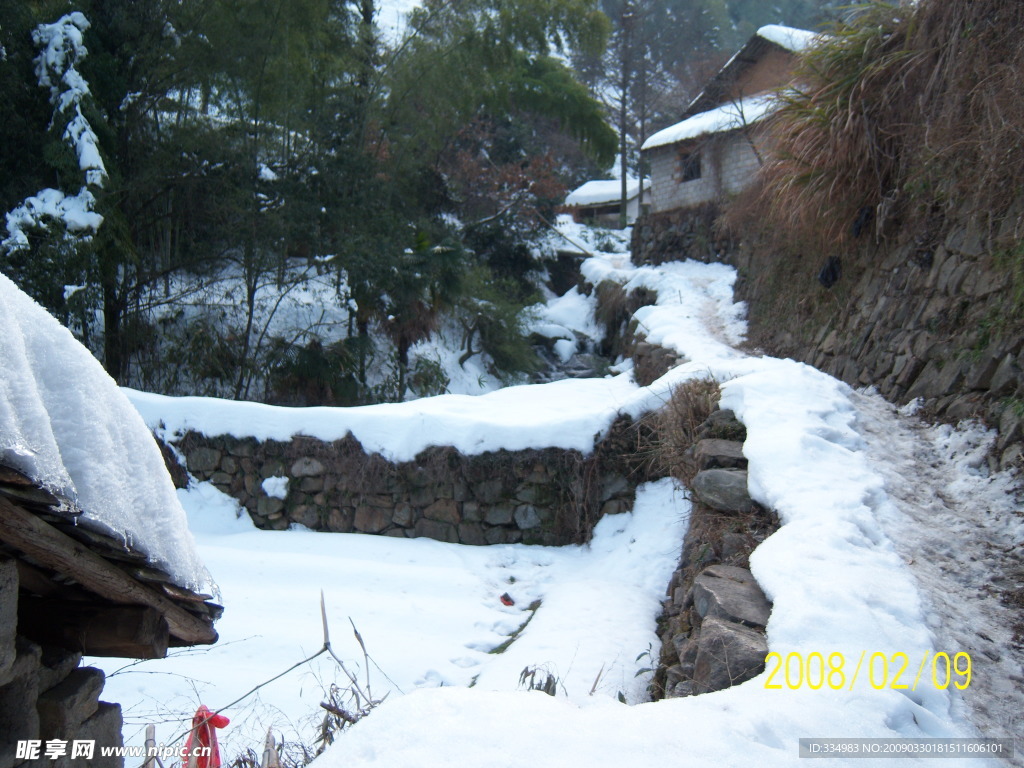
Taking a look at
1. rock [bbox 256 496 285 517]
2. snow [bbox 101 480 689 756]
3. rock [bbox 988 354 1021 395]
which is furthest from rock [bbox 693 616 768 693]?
rock [bbox 256 496 285 517]

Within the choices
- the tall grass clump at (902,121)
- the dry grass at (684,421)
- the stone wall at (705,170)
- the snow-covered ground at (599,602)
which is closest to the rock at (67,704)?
the snow-covered ground at (599,602)

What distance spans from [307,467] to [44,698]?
4.37 metres

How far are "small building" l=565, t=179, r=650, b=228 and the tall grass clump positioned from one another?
18305 millimetres

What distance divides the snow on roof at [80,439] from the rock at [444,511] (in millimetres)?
4129

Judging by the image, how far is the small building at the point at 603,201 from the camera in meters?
25.0

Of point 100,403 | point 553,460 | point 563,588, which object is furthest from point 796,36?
point 100,403

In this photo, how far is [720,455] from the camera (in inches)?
161

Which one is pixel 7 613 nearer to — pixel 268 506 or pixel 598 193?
pixel 268 506

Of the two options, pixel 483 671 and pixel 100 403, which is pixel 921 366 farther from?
pixel 100 403

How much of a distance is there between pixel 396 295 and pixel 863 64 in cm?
651

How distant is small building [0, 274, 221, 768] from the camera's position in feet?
4.81

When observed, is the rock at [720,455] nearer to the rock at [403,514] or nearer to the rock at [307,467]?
the rock at [403,514]

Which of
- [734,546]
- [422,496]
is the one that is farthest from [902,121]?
[422,496]

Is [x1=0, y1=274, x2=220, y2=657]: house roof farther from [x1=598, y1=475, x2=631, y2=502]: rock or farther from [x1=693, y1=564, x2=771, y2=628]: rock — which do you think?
[x1=598, y1=475, x2=631, y2=502]: rock
